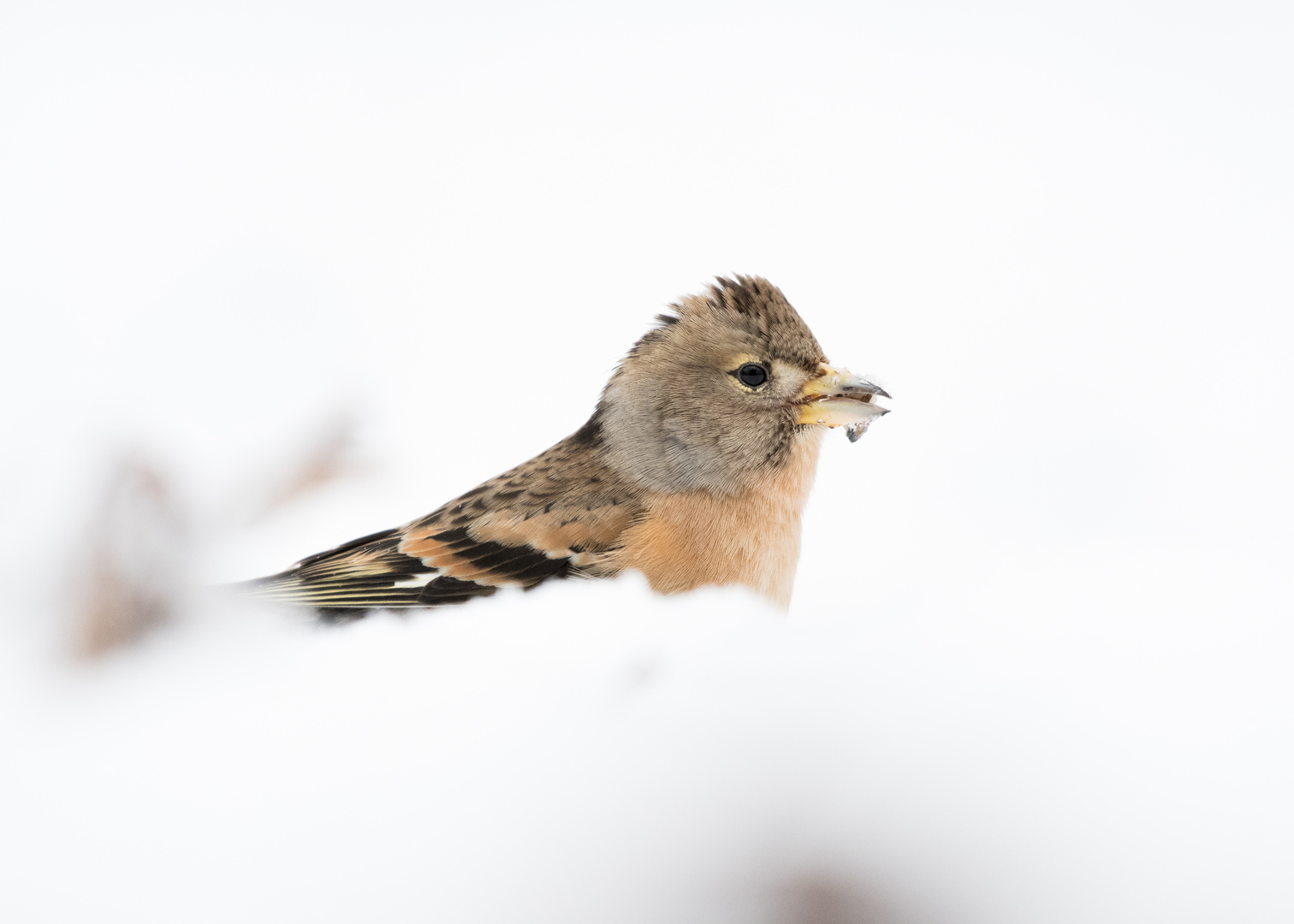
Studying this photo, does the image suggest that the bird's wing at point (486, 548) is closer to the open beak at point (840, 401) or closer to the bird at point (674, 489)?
the bird at point (674, 489)

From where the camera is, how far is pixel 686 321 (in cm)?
135

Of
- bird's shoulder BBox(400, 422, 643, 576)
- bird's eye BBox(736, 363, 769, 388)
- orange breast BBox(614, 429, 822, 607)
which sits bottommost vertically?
orange breast BBox(614, 429, 822, 607)

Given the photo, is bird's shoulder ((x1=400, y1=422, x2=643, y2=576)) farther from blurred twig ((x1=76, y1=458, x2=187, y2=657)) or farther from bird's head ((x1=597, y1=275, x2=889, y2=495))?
blurred twig ((x1=76, y1=458, x2=187, y2=657))

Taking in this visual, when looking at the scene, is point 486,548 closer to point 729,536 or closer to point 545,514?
point 545,514

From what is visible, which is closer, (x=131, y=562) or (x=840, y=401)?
(x=131, y=562)

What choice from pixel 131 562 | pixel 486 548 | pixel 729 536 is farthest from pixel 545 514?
pixel 131 562

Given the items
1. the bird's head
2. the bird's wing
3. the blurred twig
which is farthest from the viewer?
the bird's head

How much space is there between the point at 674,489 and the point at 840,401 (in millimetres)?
237

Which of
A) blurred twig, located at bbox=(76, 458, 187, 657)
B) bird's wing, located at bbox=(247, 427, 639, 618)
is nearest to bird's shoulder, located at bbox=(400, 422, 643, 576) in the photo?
bird's wing, located at bbox=(247, 427, 639, 618)

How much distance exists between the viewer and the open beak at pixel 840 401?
122 centimetres

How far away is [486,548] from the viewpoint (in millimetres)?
1225

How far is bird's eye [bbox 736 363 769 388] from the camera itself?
50.4 inches

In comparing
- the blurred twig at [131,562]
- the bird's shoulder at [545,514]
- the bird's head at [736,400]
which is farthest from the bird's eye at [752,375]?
the blurred twig at [131,562]

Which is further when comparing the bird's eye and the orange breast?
the bird's eye
